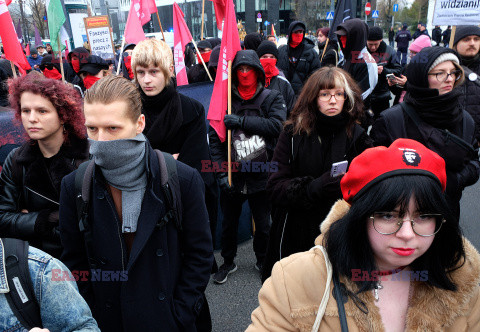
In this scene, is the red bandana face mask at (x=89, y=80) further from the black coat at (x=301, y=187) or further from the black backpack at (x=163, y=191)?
the black backpack at (x=163, y=191)

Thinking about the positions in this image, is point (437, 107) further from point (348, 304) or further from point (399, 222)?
point (348, 304)

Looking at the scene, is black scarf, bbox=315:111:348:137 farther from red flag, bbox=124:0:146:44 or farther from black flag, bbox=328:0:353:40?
black flag, bbox=328:0:353:40

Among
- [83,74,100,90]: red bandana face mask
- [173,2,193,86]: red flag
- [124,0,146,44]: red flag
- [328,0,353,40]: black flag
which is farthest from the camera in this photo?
[328,0,353,40]: black flag

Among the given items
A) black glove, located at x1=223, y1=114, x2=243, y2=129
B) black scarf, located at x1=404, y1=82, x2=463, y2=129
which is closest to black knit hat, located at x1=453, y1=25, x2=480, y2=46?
black scarf, located at x1=404, y1=82, x2=463, y2=129

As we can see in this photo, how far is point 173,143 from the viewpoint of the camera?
3006mm

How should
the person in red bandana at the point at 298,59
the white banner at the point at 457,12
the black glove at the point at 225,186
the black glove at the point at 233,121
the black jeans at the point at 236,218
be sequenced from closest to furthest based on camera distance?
the black glove at the point at 233,121, the black glove at the point at 225,186, the black jeans at the point at 236,218, the white banner at the point at 457,12, the person in red bandana at the point at 298,59

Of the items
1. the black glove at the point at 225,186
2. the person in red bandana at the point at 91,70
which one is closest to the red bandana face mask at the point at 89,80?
the person in red bandana at the point at 91,70

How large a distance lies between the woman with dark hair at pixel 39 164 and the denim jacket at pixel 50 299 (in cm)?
89

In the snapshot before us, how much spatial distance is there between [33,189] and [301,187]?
1.61 meters

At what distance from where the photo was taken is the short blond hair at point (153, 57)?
2.87 meters

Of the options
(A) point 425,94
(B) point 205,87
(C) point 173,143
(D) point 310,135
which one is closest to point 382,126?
(A) point 425,94

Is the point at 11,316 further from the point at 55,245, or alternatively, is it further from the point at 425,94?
the point at 425,94

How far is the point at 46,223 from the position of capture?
2242 millimetres

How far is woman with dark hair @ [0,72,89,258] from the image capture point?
2.25 metres
